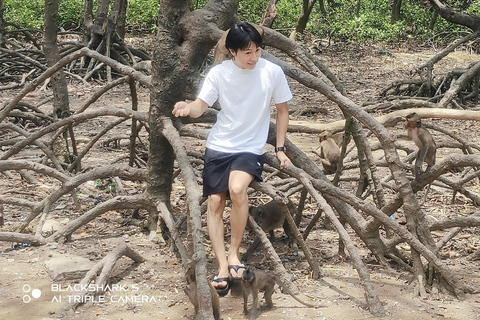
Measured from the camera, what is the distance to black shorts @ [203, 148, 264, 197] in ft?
12.0

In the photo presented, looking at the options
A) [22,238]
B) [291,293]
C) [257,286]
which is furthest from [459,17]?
[22,238]

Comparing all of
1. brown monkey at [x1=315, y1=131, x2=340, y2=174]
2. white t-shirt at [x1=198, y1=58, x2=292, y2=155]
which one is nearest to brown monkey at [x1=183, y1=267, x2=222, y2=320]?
white t-shirt at [x1=198, y1=58, x2=292, y2=155]

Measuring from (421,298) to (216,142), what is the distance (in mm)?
1554

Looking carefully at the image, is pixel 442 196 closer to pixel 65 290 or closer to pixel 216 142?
pixel 216 142

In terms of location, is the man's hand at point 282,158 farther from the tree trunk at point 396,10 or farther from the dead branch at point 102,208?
the tree trunk at point 396,10

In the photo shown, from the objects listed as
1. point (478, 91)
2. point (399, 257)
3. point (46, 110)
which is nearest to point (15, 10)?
point (46, 110)

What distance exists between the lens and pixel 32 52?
40.1ft

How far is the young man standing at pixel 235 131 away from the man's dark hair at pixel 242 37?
0.03 m

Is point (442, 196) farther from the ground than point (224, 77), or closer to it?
closer to it

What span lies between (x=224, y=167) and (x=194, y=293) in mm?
762

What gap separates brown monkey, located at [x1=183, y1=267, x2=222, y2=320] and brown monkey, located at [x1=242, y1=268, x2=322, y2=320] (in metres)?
0.21

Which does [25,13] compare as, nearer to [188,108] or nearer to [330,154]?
[330,154]

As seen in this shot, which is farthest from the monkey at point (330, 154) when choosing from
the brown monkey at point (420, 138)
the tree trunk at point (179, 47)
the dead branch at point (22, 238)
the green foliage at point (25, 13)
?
the green foliage at point (25, 13)

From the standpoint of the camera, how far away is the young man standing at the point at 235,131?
3.62 meters
